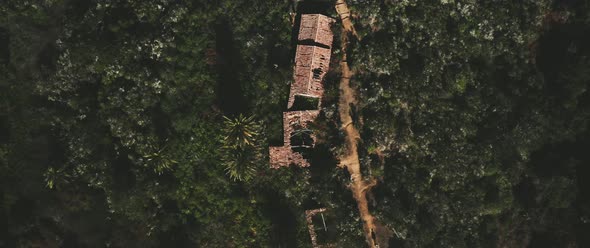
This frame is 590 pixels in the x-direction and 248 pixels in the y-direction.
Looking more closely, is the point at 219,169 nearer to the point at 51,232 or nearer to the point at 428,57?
the point at 51,232

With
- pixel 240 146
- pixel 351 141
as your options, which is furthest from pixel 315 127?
pixel 240 146

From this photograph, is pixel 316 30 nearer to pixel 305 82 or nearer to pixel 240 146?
pixel 305 82

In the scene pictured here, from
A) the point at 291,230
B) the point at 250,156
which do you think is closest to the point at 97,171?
the point at 250,156

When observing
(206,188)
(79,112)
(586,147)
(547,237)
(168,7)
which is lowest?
(547,237)

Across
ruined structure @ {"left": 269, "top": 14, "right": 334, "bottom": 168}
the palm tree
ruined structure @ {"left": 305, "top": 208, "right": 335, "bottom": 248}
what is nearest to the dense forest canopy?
the palm tree

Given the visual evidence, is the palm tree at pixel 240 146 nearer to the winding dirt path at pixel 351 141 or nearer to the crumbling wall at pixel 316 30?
the winding dirt path at pixel 351 141

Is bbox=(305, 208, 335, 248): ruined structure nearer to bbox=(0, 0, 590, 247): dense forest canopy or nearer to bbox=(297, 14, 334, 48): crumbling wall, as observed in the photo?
bbox=(0, 0, 590, 247): dense forest canopy
